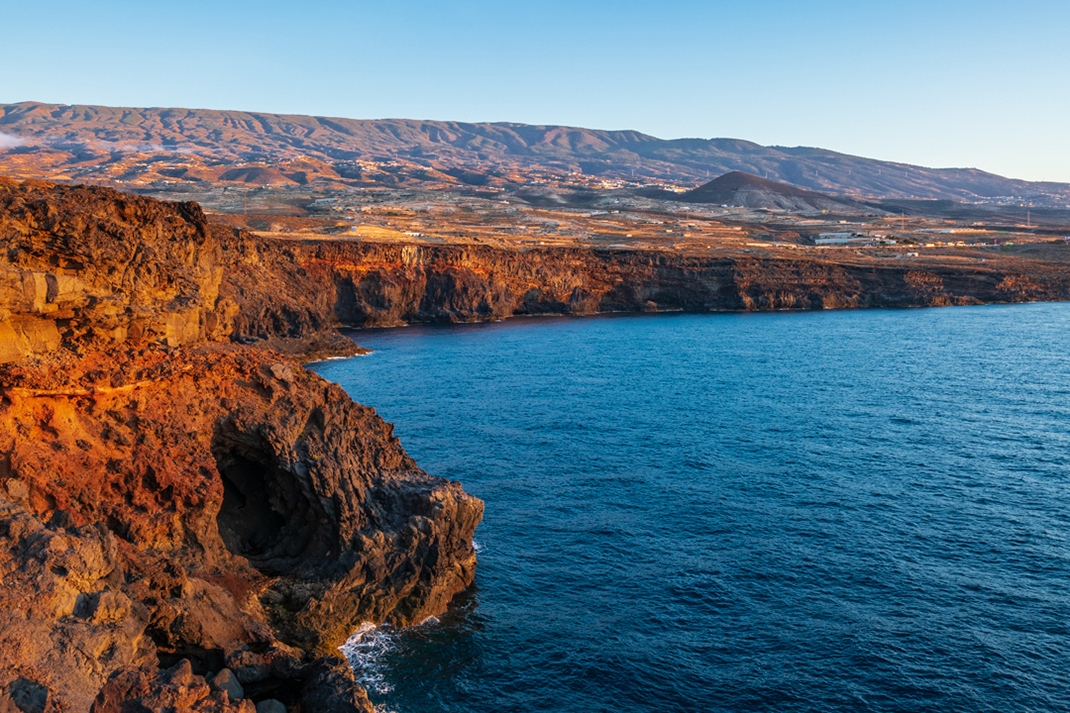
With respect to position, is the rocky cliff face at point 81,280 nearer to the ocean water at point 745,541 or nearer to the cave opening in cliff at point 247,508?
the cave opening in cliff at point 247,508

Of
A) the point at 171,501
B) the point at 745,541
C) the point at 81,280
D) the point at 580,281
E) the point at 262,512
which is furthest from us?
the point at 580,281

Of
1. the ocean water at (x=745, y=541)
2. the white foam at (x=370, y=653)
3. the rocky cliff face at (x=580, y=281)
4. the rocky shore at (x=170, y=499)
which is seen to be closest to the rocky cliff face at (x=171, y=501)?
the rocky shore at (x=170, y=499)

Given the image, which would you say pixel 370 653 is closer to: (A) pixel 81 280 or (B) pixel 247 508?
(B) pixel 247 508

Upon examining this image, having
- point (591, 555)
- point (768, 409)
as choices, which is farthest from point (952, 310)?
point (591, 555)

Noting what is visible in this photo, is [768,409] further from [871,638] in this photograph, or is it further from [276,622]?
[276,622]

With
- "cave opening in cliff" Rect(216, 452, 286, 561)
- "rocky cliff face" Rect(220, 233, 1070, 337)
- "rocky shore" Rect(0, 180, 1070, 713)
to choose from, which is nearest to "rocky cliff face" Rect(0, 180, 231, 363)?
"rocky shore" Rect(0, 180, 1070, 713)

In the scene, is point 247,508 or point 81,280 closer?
point 81,280

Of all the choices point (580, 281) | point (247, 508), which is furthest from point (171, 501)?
point (580, 281)
